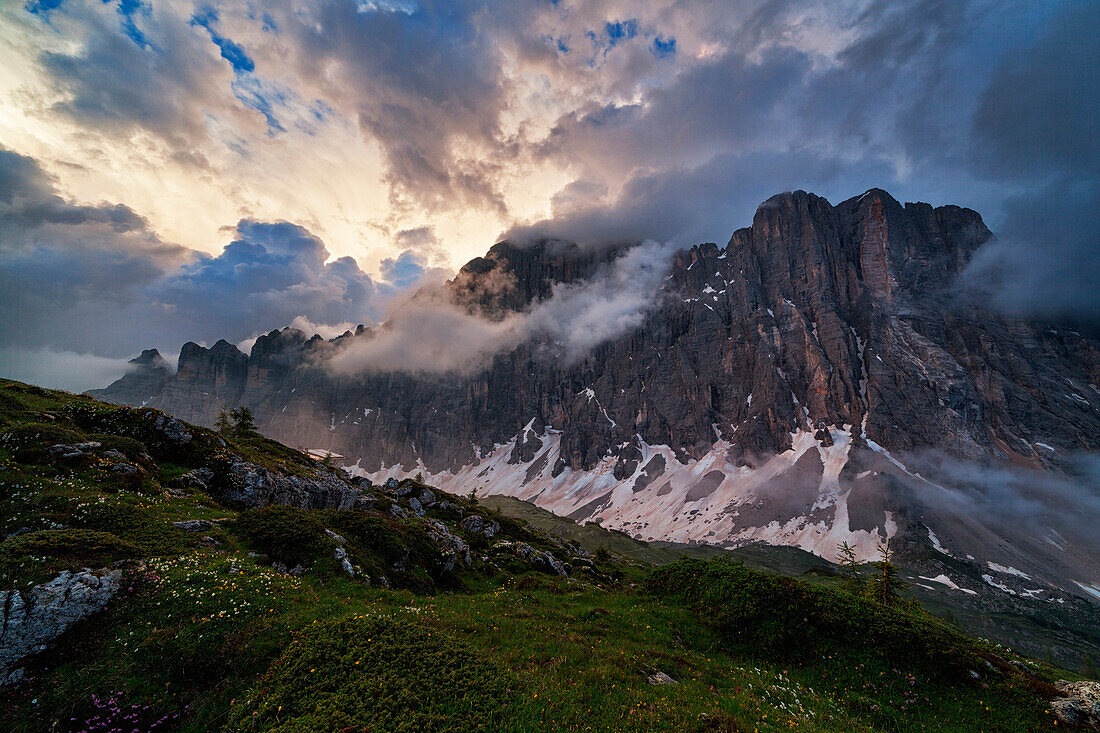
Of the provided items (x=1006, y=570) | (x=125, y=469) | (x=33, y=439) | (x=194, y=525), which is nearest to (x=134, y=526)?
(x=194, y=525)

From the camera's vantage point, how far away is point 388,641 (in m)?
12.6

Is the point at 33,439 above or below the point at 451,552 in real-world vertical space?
above

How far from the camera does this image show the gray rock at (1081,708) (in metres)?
15.7

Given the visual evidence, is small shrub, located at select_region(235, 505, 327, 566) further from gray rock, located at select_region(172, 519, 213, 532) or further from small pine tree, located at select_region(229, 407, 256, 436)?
small pine tree, located at select_region(229, 407, 256, 436)

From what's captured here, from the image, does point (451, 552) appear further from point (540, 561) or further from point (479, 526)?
point (479, 526)

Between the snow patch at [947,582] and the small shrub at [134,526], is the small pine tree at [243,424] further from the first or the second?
the snow patch at [947,582]

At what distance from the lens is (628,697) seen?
40.5ft

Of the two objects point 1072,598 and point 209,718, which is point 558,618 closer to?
point 209,718

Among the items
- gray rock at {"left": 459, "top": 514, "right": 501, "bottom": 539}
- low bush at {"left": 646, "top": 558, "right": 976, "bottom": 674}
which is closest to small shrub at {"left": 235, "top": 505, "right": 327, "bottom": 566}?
low bush at {"left": 646, "top": 558, "right": 976, "bottom": 674}

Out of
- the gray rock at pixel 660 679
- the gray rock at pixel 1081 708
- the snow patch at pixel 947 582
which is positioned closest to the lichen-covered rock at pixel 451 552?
the gray rock at pixel 660 679

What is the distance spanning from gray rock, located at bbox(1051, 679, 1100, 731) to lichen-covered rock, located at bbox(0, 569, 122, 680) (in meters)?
33.7

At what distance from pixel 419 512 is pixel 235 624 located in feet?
145

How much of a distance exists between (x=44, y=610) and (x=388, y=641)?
9.86 meters

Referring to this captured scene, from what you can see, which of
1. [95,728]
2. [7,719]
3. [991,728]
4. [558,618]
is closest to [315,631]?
[95,728]
